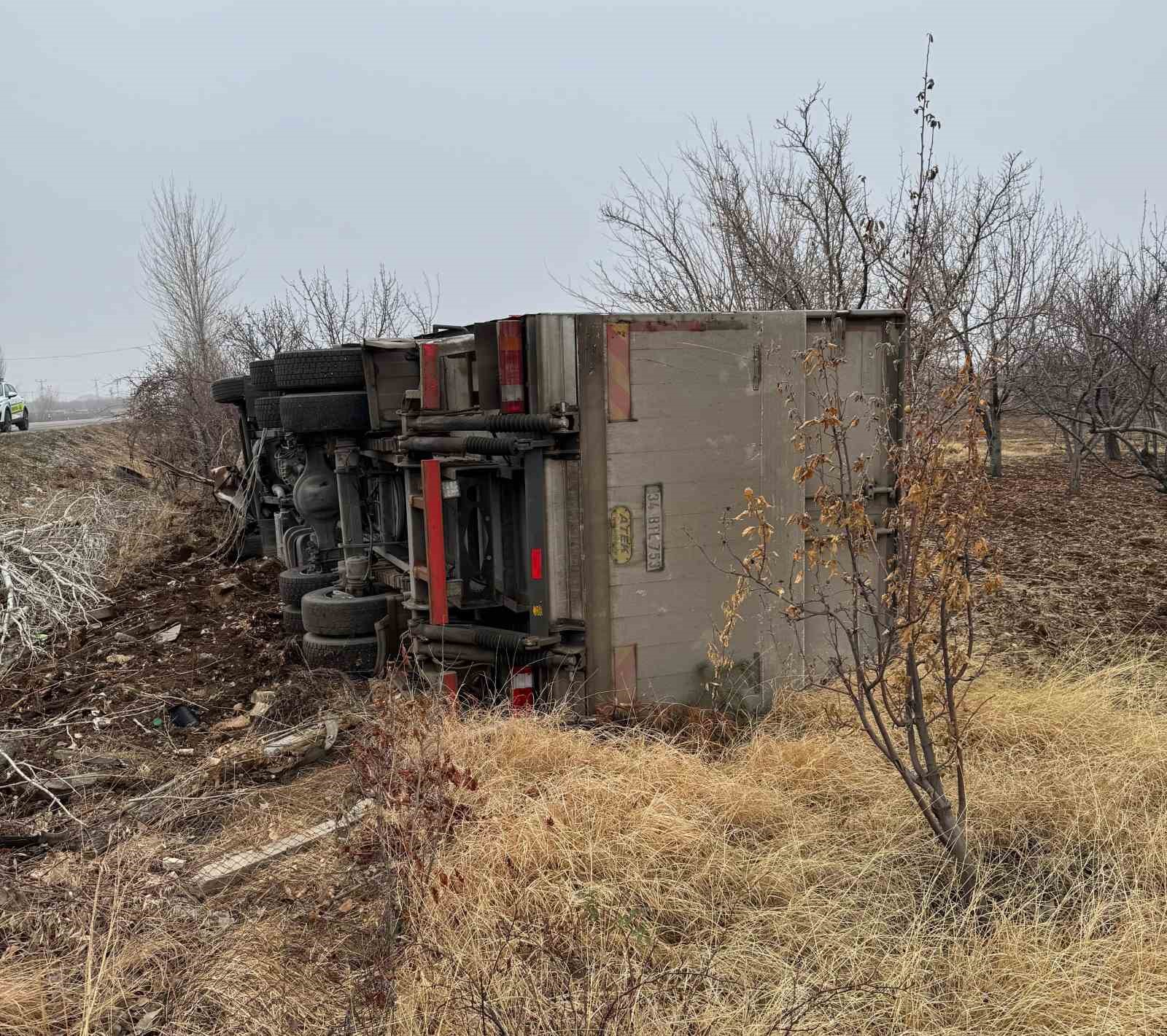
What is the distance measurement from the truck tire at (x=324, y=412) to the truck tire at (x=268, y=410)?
894 millimetres

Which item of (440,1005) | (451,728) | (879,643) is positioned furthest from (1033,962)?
(451,728)

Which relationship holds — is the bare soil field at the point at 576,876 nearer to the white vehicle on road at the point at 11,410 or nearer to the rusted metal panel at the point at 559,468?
the rusted metal panel at the point at 559,468

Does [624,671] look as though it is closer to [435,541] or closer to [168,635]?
[435,541]

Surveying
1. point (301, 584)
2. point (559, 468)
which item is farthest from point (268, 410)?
point (559, 468)

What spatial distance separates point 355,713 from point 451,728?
3.76 ft

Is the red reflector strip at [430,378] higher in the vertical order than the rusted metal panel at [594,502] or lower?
higher

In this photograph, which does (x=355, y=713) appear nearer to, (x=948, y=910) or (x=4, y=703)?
(x=4, y=703)

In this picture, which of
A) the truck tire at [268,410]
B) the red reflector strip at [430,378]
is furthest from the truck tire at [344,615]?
the truck tire at [268,410]

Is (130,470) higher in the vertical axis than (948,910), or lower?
higher

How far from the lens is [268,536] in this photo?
9547mm

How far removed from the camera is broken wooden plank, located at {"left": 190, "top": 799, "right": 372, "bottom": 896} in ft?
12.2

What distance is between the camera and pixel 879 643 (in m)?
3.05

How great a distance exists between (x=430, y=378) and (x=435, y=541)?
1134mm

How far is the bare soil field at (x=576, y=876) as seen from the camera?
2.70 meters
